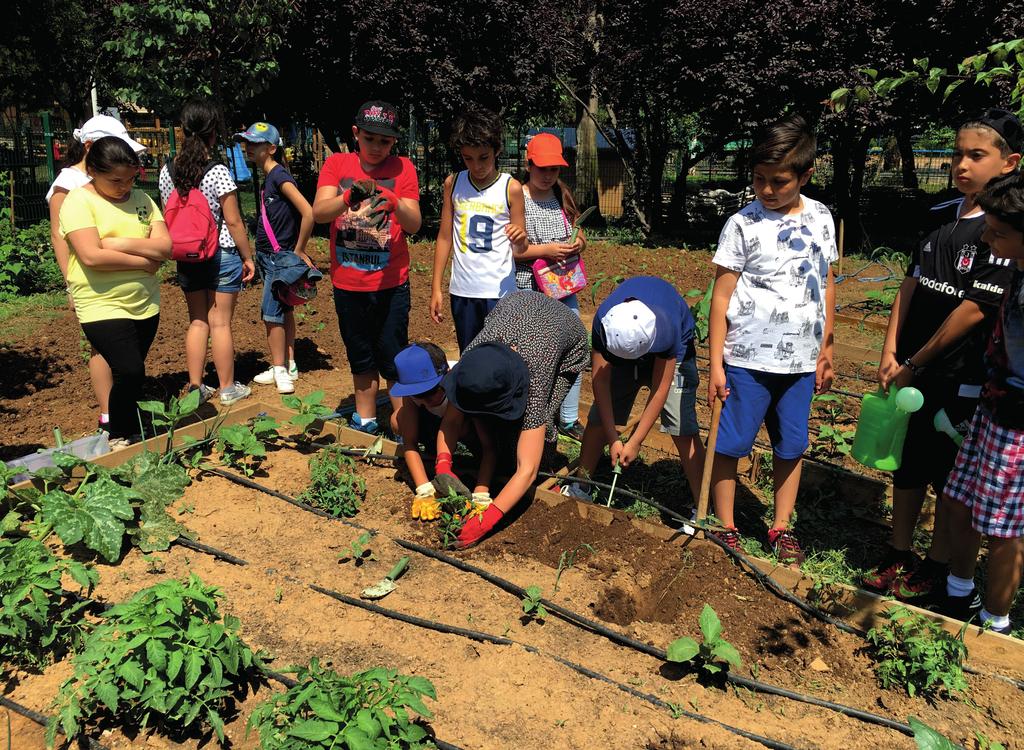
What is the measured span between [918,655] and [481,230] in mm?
2708

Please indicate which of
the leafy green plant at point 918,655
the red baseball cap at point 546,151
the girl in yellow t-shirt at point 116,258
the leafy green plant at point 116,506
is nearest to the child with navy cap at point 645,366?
the red baseball cap at point 546,151

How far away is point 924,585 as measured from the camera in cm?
323

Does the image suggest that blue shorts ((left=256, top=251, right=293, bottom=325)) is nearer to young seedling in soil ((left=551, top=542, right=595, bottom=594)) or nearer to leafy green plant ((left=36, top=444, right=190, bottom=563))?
leafy green plant ((left=36, top=444, right=190, bottom=563))

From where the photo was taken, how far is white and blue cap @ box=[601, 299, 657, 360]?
320 cm

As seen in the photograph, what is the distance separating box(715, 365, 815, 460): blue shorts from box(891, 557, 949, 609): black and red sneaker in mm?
644

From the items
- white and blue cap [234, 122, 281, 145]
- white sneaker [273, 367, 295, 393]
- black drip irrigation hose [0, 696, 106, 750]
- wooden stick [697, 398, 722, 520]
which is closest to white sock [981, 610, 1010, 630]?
wooden stick [697, 398, 722, 520]

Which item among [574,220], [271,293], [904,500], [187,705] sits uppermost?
[574,220]

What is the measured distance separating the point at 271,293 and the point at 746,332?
A: 322 cm

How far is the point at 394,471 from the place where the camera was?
4336mm

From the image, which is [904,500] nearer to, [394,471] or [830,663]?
[830,663]

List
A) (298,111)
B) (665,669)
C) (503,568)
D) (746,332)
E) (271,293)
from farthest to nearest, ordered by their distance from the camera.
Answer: (298,111) < (271,293) < (503,568) < (746,332) < (665,669)

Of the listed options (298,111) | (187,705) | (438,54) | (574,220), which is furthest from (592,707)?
(298,111)

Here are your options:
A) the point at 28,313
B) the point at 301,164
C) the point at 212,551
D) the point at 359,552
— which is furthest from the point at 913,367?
the point at 301,164

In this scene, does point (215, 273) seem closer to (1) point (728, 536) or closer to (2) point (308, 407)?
(2) point (308, 407)
